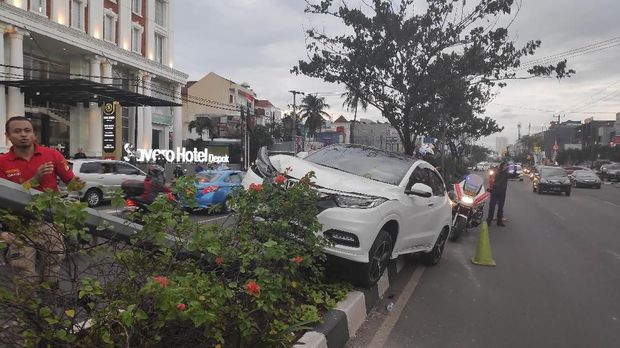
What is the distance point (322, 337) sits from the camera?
12.9 ft

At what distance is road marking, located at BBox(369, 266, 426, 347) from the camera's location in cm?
471

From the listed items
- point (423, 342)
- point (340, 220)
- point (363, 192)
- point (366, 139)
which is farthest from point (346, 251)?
point (366, 139)

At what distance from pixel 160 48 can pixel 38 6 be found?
14.6 meters

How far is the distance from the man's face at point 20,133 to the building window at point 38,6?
28456mm

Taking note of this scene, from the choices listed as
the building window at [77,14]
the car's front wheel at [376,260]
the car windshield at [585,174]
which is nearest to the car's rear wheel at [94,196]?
the car's front wheel at [376,260]

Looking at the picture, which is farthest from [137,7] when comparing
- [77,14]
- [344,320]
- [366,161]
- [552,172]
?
[344,320]

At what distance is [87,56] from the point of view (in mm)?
32312

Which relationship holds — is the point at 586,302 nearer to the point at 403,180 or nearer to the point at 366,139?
the point at 403,180

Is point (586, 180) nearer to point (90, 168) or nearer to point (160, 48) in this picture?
point (90, 168)

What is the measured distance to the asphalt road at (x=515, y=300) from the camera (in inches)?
191

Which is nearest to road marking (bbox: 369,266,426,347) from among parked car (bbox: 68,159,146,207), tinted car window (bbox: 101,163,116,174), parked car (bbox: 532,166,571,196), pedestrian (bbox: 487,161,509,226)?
pedestrian (bbox: 487,161,509,226)

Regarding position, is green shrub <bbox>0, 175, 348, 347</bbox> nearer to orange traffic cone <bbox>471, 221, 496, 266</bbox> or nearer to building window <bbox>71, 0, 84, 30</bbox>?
orange traffic cone <bbox>471, 221, 496, 266</bbox>

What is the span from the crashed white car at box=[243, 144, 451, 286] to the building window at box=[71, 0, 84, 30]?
2944 cm

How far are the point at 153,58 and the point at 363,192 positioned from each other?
126 ft
